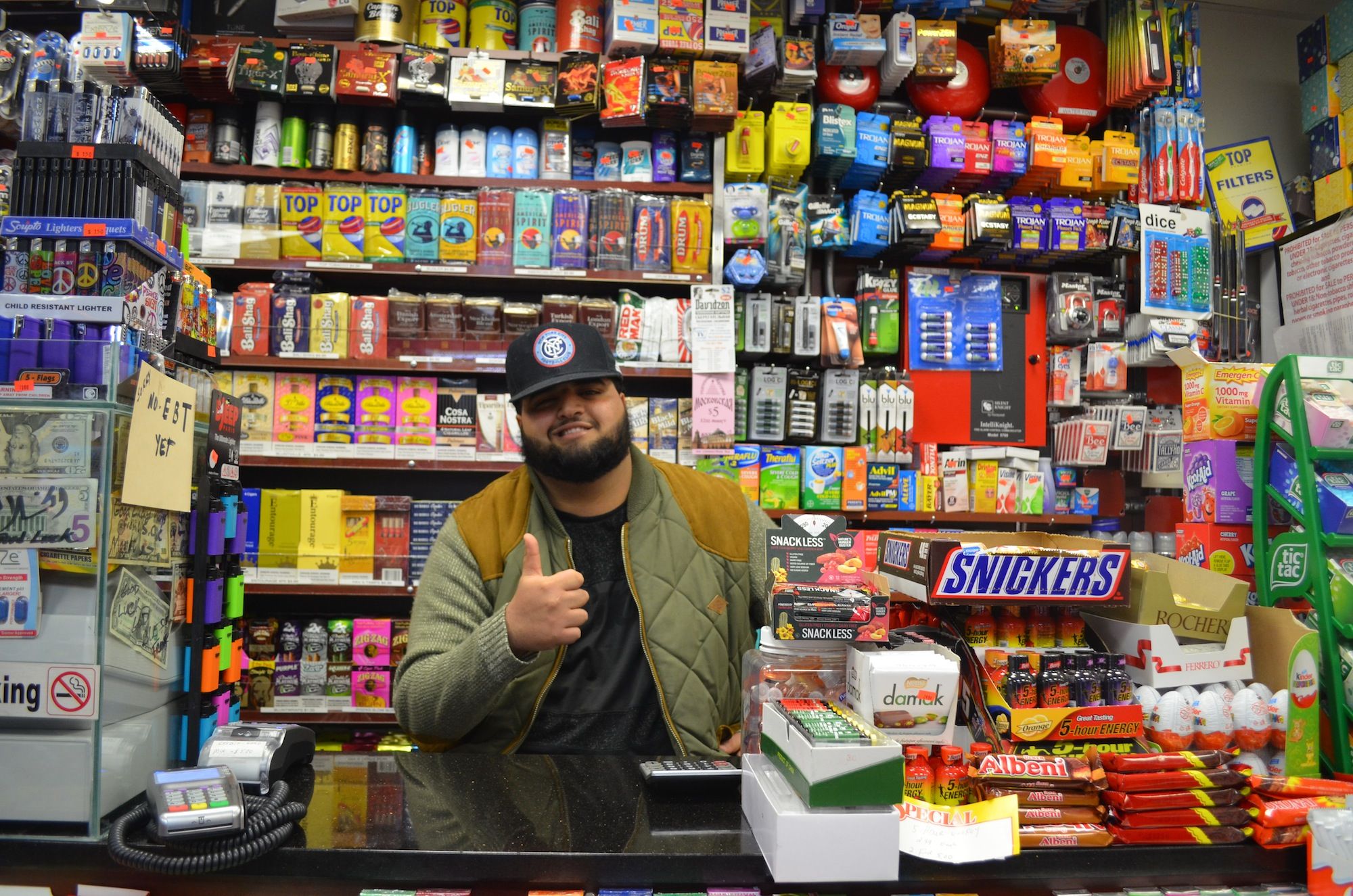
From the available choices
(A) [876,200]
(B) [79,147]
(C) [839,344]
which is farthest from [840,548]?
(A) [876,200]

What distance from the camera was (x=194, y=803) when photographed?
3.75ft

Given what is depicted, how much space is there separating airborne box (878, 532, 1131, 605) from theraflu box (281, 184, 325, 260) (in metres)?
3.25

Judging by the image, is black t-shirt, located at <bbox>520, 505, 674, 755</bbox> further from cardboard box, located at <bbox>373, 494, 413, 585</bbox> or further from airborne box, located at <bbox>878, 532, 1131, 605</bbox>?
cardboard box, located at <bbox>373, 494, 413, 585</bbox>

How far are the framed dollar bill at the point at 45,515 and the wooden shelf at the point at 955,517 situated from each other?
9.89 ft

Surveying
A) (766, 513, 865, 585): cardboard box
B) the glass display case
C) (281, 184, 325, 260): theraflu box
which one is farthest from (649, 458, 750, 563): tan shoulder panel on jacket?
(281, 184, 325, 260): theraflu box

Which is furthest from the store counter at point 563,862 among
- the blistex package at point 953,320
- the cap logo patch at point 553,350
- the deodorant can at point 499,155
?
the blistex package at point 953,320

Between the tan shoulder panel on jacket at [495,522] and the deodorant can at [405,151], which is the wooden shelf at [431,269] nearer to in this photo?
the deodorant can at [405,151]

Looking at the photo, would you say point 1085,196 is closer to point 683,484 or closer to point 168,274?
point 683,484

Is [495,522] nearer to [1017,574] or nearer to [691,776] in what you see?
[691,776]

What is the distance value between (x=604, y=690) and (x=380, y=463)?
207 centimetres

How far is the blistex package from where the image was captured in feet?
14.4

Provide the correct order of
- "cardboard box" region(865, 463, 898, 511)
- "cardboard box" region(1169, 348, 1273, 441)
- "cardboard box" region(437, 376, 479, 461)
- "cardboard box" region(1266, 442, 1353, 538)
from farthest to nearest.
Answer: "cardboard box" region(865, 463, 898, 511)
"cardboard box" region(437, 376, 479, 461)
"cardboard box" region(1169, 348, 1273, 441)
"cardboard box" region(1266, 442, 1353, 538)

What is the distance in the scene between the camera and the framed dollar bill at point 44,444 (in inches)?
46.8

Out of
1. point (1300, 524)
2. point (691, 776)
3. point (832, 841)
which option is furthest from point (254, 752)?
point (1300, 524)
